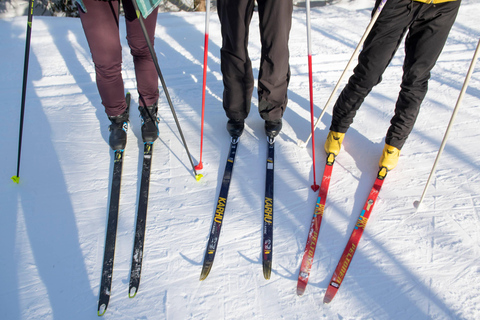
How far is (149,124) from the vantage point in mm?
2398

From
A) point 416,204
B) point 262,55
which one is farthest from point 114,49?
point 416,204

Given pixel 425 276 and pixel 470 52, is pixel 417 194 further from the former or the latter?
pixel 470 52

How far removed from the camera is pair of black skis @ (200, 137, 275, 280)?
1.75 meters

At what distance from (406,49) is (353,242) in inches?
49.9

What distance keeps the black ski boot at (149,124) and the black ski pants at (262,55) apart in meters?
0.61

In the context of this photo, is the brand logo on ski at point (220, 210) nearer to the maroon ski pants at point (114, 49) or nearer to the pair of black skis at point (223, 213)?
the pair of black skis at point (223, 213)

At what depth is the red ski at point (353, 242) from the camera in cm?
166

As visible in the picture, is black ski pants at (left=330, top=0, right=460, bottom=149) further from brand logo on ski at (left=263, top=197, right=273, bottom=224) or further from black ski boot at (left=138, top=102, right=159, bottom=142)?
black ski boot at (left=138, top=102, right=159, bottom=142)

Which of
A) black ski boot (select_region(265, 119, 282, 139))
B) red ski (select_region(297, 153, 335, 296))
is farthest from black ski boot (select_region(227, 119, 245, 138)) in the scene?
red ski (select_region(297, 153, 335, 296))

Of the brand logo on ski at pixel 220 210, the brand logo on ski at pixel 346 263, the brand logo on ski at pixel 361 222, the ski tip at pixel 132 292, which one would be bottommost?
the ski tip at pixel 132 292

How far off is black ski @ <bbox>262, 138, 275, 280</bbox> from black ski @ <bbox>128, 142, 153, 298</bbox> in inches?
29.0

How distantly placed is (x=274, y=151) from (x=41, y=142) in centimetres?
193

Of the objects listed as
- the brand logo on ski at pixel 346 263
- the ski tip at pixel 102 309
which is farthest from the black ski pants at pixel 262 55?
the ski tip at pixel 102 309

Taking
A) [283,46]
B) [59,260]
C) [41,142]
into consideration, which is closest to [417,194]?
[283,46]
